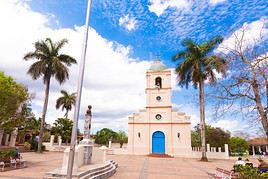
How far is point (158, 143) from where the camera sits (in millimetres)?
29219

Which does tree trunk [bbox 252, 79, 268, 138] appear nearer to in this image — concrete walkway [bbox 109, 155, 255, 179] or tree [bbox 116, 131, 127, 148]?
concrete walkway [bbox 109, 155, 255, 179]

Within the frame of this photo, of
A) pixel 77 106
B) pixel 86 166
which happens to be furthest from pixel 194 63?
pixel 77 106

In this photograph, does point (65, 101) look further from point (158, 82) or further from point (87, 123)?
point (87, 123)

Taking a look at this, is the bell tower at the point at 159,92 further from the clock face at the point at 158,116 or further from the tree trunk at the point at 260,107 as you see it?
the tree trunk at the point at 260,107

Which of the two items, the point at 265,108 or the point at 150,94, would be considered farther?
the point at 150,94

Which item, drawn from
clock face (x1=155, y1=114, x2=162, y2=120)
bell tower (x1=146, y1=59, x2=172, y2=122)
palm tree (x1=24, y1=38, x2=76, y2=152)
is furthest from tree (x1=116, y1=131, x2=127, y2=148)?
palm tree (x1=24, y1=38, x2=76, y2=152)

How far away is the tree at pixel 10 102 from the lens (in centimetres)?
1221

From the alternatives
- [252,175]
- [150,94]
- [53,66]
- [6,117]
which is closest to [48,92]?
[53,66]

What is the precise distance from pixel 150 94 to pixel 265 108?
25.7m

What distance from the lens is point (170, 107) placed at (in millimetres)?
30500

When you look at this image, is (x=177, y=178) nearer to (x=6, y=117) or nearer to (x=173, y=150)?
(x=6, y=117)

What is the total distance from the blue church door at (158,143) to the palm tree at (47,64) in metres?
14.8

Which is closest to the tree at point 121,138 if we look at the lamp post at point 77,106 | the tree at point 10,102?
the tree at point 10,102

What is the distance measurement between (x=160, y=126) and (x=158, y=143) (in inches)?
95.5
